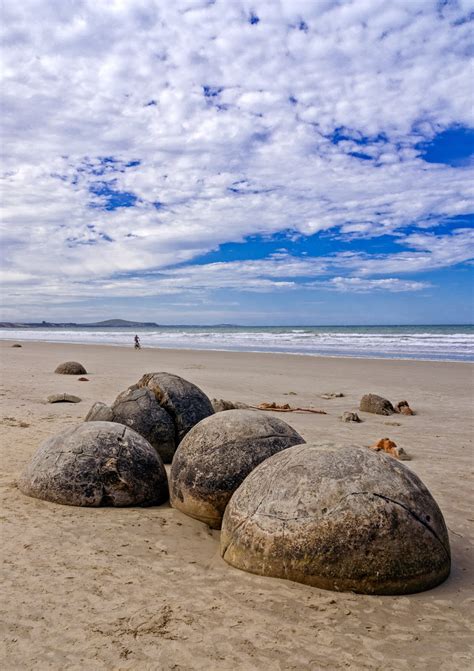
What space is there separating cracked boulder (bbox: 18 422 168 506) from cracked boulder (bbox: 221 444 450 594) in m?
1.77

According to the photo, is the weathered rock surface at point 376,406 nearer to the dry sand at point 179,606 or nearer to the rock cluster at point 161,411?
the dry sand at point 179,606

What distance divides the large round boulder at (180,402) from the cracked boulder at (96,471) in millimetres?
1496

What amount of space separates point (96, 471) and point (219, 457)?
1331 mm

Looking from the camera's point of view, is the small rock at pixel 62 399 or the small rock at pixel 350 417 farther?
the small rock at pixel 62 399

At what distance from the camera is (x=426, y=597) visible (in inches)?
160

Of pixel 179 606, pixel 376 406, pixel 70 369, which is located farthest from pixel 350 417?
pixel 70 369

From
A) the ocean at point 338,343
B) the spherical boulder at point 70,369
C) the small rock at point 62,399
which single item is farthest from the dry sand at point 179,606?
the ocean at point 338,343

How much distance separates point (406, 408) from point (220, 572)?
845cm

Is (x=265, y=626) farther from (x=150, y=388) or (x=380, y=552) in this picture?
(x=150, y=388)

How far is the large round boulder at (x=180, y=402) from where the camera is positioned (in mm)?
7715

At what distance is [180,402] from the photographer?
778 centimetres

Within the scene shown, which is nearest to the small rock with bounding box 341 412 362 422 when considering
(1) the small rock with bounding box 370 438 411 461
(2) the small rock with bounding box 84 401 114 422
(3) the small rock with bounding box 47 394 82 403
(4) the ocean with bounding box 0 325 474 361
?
(1) the small rock with bounding box 370 438 411 461

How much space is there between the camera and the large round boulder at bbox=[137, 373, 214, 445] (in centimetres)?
771

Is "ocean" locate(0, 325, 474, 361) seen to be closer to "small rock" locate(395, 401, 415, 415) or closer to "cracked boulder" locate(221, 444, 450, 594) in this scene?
"small rock" locate(395, 401, 415, 415)
